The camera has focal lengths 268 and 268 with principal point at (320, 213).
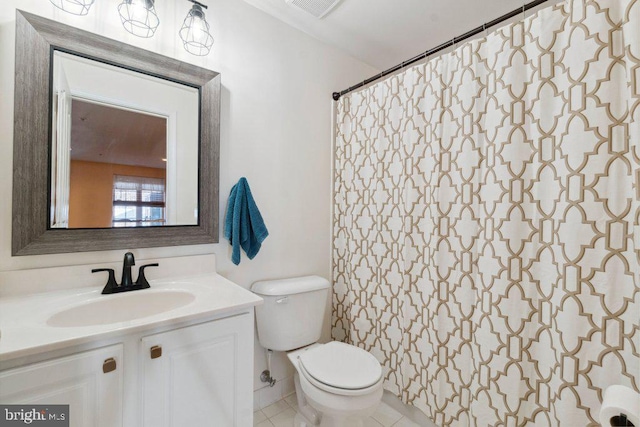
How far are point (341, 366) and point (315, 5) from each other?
205 cm

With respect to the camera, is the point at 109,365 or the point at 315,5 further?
the point at 315,5

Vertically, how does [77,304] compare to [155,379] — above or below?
above

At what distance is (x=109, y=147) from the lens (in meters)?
1.25

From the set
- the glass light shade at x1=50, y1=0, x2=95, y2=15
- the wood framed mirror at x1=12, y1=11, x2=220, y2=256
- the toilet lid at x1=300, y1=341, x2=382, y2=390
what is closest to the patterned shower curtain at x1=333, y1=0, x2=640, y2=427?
the toilet lid at x1=300, y1=341, x2=382, y2=390

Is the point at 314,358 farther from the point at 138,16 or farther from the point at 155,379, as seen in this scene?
the point at 138,16

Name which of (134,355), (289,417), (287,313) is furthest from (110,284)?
(289,417)

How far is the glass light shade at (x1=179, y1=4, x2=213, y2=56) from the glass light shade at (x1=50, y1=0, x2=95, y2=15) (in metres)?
0.37

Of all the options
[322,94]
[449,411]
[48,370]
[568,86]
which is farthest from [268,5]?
[449,411]

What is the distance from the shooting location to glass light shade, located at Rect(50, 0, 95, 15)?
1106 millimetres

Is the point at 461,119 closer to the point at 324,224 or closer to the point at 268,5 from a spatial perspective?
the point at 324,224

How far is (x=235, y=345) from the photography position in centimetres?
108

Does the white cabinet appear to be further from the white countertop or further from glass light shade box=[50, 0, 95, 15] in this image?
glass light shade box=[50, 0, 95, 15]

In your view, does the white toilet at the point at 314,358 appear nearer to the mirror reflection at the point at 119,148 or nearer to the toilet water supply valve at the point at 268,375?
Result: the toilet water supply valve at the point at 268,375

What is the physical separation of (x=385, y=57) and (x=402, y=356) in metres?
2.19
